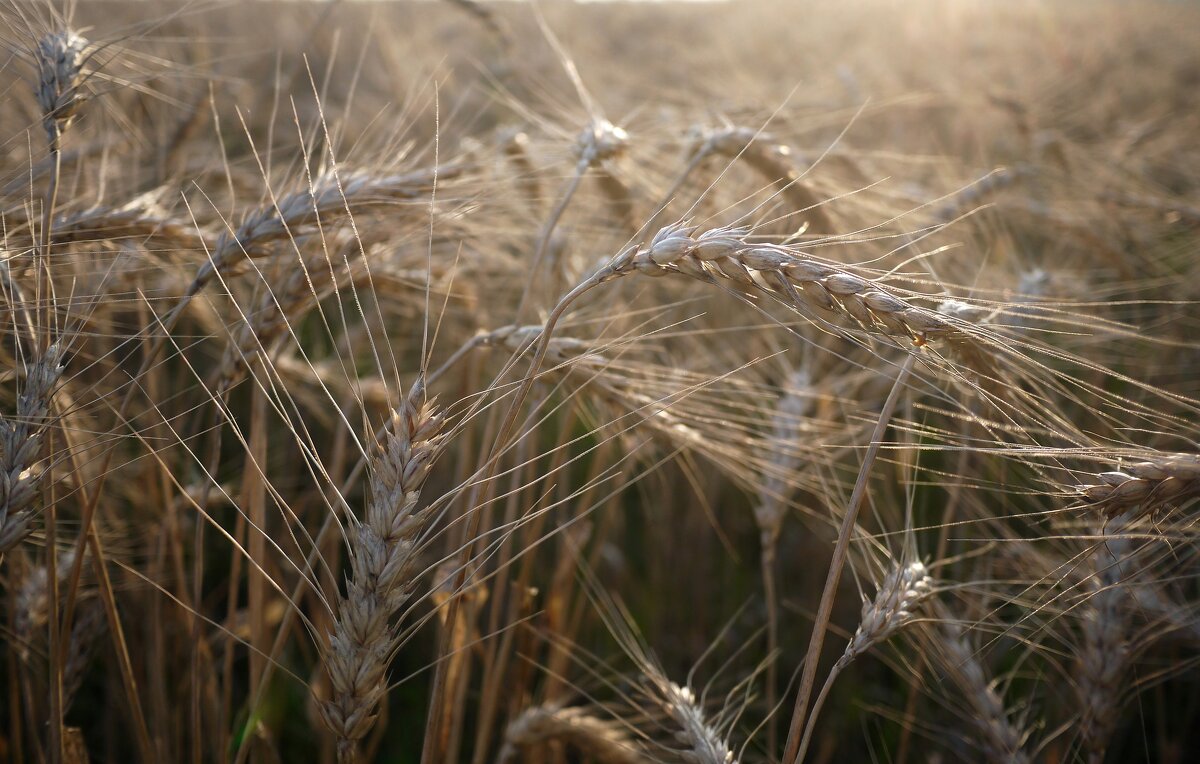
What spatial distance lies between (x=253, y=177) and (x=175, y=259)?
2.97 ft

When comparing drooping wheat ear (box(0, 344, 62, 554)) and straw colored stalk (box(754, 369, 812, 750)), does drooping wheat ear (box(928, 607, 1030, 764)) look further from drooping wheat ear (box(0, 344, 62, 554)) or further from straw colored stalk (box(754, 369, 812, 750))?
drooping wheat ear (box(0, 344, 62, 554))

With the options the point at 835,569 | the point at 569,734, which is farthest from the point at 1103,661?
the point at 569,734

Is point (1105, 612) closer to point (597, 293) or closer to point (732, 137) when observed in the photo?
point (732, 137)

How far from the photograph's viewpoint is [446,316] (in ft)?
7.91

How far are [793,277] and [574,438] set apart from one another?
0.98 metres

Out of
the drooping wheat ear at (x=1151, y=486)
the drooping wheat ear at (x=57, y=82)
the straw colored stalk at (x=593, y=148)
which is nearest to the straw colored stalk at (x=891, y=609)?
the drooping wheat ear at (x=1151, y=486)

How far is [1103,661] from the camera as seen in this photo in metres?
1.38

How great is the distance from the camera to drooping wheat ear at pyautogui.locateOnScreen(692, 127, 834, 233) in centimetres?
168

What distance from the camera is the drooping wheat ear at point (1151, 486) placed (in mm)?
937

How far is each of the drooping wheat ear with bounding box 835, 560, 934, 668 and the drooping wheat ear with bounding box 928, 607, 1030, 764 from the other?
0.23 metres

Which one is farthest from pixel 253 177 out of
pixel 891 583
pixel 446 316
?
pixel 891 583

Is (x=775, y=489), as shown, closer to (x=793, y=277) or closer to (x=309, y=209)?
(x=793, y=277)

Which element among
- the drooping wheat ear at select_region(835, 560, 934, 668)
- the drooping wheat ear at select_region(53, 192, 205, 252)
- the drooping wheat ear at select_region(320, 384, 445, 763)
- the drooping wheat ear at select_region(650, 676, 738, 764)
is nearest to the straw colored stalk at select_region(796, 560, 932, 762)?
the drooping wheat ear at select_region(835, 560, 934, 668)

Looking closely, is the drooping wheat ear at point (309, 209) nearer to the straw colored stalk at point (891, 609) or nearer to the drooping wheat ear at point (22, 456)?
the drooping wheat ear at point (22, 456)
